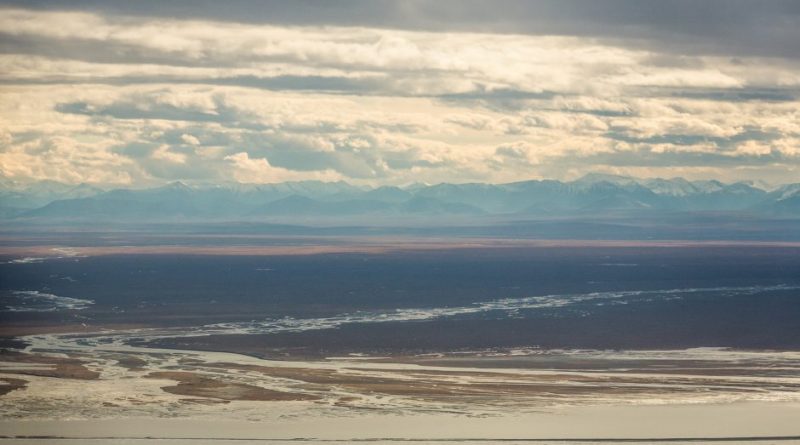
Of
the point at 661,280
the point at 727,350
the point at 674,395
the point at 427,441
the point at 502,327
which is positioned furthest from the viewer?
the point at 661,280

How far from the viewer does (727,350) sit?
81.2 m

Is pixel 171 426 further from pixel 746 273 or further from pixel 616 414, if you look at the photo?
pixel 746 273

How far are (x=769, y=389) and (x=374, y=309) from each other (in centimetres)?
4761

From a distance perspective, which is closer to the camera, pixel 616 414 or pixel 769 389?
pixel 616 414

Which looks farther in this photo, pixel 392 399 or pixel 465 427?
pixel 392 399

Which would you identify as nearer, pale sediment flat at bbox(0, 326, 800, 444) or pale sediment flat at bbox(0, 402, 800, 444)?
pale sediment flat at bbox(0, 402, 800, 444)

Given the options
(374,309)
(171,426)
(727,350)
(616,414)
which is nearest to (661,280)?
(374,309)

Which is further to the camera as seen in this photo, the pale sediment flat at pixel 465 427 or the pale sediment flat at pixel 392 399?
the pale sediment flat at pixel 392 399

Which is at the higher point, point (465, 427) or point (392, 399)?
point (392, 399)

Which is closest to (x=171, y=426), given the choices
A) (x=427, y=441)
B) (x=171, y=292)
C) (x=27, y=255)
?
(x=427, y=441)

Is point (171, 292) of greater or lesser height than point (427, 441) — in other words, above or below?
above

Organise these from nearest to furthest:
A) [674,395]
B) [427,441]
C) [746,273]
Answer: [427,441]
[674,395]
[746,273]

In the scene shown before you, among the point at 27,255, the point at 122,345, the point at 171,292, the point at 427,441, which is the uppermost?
the point at 27,255

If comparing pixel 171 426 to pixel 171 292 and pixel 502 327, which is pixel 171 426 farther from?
pixel 171 292
